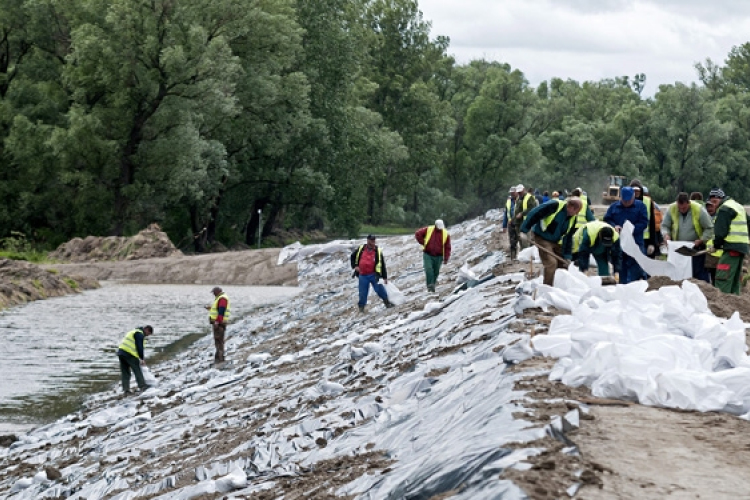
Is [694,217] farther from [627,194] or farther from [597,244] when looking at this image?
[597,244]

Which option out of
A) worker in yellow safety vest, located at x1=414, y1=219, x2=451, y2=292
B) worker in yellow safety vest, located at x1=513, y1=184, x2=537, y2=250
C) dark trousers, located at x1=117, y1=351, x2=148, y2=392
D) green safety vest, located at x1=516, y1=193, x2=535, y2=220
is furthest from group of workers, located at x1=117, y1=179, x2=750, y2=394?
dark trousers, located at x1=117, y1=351, x2=148, y2=392

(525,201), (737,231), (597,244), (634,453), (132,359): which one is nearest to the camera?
(634,453)

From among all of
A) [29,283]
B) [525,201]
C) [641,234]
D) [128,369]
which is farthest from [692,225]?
[29,283]

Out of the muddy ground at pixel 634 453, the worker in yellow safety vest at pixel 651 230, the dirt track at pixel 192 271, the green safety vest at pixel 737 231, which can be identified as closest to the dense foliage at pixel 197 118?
the dirt track at pixel 192 271

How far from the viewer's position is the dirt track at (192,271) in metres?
43.9

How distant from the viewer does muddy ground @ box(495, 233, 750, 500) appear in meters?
6.32

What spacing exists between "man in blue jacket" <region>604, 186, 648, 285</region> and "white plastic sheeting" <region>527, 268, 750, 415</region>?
3640 mm

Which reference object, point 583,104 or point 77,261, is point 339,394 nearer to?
point 77,261

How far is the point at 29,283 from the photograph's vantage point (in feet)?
121

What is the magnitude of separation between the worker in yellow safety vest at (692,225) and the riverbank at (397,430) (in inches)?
90.8

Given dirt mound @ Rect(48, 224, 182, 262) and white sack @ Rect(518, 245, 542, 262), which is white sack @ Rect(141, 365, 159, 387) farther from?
dirt mound @ Rect(48, 224, 182, 262)

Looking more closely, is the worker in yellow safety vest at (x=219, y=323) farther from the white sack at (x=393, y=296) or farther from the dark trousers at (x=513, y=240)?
the dark trousers at (x=513, y=240)

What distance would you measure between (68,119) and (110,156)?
2339 millimetres

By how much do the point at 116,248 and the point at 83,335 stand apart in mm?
19269
